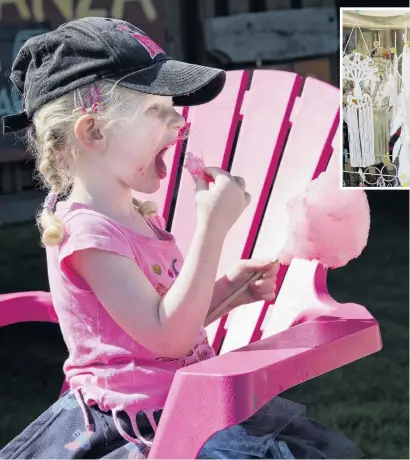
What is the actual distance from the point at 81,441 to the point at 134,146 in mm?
421

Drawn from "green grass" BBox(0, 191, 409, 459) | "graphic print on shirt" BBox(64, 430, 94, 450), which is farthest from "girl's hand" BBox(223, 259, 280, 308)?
"green grass" BBox(0, 191, 409, 459)

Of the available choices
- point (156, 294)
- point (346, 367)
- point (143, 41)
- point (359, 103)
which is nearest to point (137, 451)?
point (156, 294)

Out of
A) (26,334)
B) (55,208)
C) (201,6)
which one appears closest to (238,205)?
(55,208)

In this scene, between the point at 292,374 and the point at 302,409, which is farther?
the point at 302,409

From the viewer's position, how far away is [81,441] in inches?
56.2

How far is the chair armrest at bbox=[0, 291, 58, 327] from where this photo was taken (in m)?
1.88

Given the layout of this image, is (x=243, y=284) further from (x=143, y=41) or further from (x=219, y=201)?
(x=143, y=41)

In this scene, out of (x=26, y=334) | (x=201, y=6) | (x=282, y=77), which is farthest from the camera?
(x=201, y=6)

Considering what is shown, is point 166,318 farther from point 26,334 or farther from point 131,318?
point 26,334

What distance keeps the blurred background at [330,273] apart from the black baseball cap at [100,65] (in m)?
1.51

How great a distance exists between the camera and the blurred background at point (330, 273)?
2.98m

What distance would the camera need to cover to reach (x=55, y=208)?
1.52 metres

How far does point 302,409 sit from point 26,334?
2012 millimetres

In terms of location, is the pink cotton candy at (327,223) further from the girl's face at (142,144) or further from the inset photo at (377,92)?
the girl's face at (142,144)
